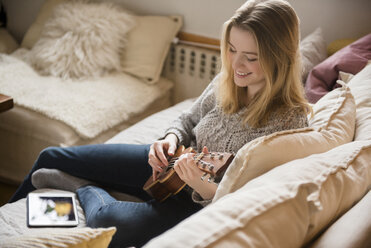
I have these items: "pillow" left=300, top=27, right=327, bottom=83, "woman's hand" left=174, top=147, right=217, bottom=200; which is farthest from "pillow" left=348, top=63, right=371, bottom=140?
"woman's hand" left=174, top=147, right=217, bottom=200

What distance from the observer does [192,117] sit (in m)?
1.59

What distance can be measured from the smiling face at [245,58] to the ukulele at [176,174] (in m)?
0.28

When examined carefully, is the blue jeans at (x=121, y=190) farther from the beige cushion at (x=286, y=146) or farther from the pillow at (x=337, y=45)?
the pillow at (x=337, y=45)

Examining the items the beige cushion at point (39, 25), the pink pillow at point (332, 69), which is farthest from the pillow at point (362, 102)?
the beige cushion at point (39, 25)

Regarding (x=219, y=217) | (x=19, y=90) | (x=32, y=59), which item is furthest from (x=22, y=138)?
(x=219, y=217)

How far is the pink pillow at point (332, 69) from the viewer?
1.66 metres

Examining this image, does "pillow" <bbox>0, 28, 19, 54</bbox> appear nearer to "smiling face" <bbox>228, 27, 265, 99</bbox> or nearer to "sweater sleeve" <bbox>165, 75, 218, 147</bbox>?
"sweater sleeve" <bbox>165, 75, 218, 147</bbox>

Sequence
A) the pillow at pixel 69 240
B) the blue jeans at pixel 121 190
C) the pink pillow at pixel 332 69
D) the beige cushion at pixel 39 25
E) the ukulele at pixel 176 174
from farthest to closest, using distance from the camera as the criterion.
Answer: the beige cushion at pixel 39 25
the pink pillow at pixel 332 69
the blue jeans at pixel 121 190
the ukulele at pixel 176 174
the pillow at pixel 69 240

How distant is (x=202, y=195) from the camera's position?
1179 mm

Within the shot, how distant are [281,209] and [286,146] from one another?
0.29 metres

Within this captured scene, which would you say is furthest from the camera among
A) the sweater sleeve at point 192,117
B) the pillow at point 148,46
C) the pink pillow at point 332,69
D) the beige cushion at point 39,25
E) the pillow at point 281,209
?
the beige cushion at point 39,25

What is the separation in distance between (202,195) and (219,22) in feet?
5.18

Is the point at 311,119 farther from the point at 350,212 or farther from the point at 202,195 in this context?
the point at 350,212

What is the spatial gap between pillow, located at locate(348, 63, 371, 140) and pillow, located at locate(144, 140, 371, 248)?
347mm
